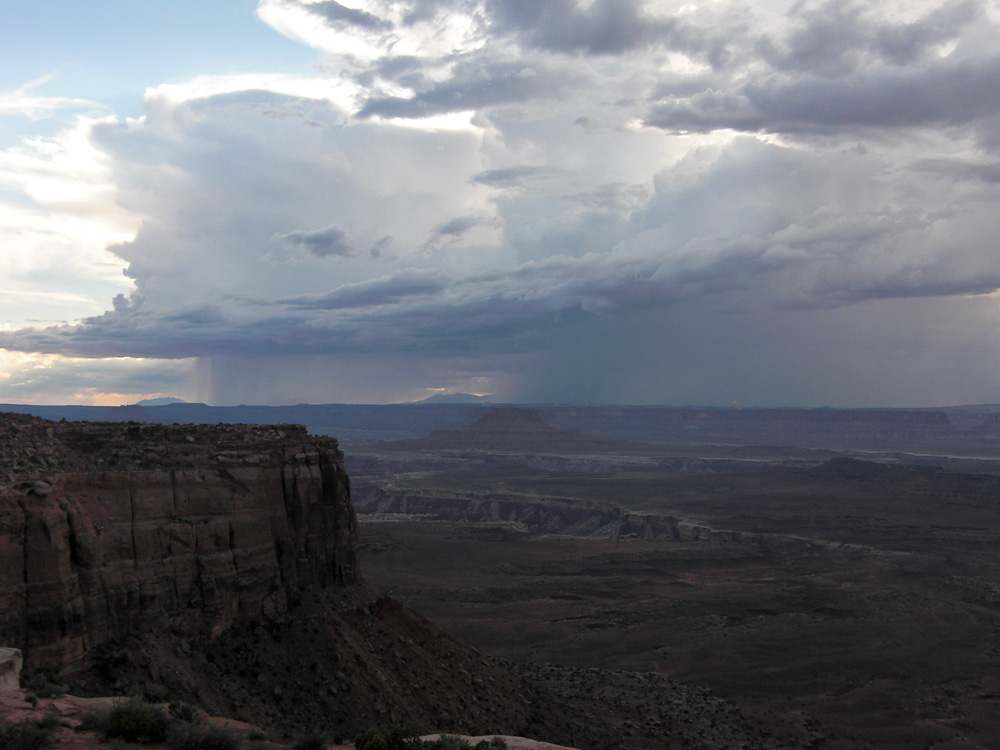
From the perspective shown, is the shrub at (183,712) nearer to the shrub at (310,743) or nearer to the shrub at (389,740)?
the shrub at (310,743)

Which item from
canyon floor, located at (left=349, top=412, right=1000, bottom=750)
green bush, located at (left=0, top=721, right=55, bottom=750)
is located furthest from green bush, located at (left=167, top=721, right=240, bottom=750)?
canyon floor, located at (left=349, top=412, right=1000, bottom=750)

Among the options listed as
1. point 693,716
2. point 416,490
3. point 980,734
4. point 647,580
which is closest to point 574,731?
point 693,716

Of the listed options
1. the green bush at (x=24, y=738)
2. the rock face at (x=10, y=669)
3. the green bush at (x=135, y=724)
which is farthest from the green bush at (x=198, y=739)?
the rock face at (x=10, y=669)

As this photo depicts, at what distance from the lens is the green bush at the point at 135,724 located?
1440cm

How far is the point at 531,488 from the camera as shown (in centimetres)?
17750

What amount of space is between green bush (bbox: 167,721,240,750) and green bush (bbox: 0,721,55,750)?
1.98 m

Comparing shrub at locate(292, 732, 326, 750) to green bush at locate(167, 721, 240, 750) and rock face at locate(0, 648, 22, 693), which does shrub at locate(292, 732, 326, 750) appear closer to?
green bush at locate(167, 721, 240, 750)

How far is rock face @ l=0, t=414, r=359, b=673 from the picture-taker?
2073cm

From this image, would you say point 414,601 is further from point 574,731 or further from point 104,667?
point 104,667

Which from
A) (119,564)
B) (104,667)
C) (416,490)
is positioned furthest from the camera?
(416,490)

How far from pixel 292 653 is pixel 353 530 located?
21.7 ft

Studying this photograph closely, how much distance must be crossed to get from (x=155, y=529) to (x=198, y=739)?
12.0 meters

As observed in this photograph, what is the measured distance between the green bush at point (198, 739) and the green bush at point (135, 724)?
0.99 feet

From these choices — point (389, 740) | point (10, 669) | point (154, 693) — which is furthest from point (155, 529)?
point (389, 740)
